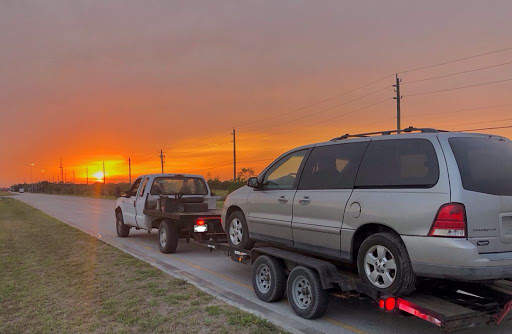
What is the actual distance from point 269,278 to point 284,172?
1511 millimetres

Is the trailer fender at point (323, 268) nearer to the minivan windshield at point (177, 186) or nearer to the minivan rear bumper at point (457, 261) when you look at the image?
the minivan rear bumper at point (457, 261)

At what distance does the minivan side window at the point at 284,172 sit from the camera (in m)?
5.98

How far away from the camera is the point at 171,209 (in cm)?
977

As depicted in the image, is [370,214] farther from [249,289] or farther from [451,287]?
[249,289]

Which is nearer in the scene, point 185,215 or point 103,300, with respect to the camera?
point 103,300

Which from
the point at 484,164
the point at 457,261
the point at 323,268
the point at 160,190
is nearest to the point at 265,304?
the point at 323,268

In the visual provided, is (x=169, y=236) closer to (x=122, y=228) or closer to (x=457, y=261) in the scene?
(x=122, y=228)

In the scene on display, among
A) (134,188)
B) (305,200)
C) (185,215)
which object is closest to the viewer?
(305,200)

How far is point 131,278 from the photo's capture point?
7176 millimetres

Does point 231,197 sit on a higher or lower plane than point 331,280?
higher

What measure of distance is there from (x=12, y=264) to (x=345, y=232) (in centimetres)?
722

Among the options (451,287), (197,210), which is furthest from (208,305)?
(197,210)

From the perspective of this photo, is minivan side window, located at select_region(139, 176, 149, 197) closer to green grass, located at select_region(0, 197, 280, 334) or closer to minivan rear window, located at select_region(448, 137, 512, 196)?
green grass, located at select_region(0, 197, 280, 334)

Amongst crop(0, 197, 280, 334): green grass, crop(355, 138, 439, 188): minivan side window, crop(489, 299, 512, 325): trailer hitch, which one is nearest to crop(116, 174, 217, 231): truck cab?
crop(0, 197, 280, 334): green grass
